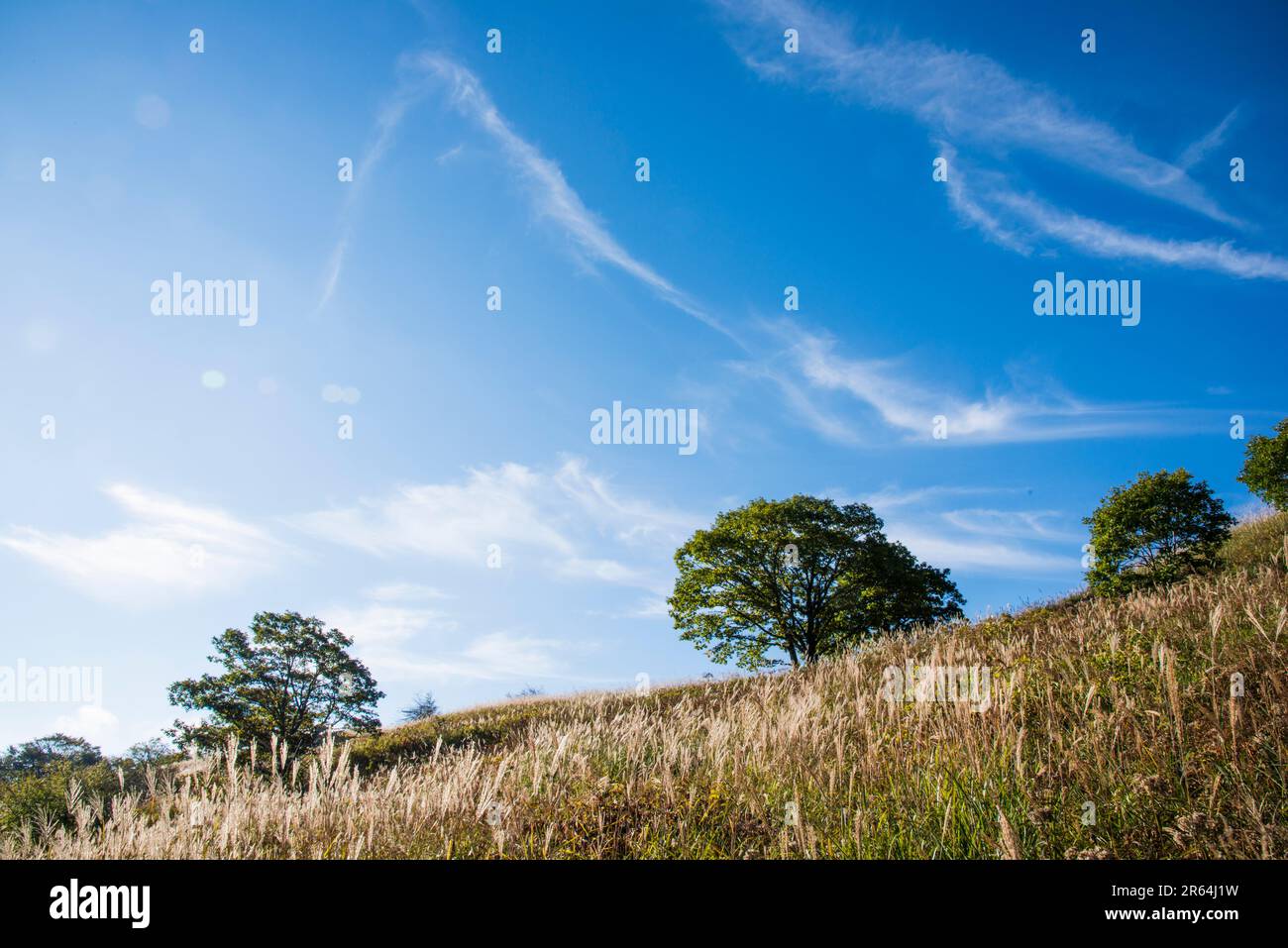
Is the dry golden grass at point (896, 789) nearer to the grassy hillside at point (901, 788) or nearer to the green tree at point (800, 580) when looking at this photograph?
the grassy hillside at point (901, 788)

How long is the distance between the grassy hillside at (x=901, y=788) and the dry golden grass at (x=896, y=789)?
0.06 feet

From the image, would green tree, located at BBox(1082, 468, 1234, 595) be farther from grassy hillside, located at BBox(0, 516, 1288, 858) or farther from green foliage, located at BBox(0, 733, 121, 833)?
green foliage, located at BBox(0, 733, 121, 833)

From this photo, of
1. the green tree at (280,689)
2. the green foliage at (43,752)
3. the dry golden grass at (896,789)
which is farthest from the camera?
the green foliage at (43,752)

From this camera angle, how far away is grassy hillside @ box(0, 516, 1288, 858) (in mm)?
3383

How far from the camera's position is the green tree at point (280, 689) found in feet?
66.2

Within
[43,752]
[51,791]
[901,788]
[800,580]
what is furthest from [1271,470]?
[43,752]

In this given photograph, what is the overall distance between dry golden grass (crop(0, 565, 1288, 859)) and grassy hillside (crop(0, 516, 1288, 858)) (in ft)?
0.06

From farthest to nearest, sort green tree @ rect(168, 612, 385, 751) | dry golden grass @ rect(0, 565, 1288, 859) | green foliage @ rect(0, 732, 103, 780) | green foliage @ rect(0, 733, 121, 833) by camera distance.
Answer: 1. green foliage @ rect(0, 732, 103, 780)
2. green tree @ rect(168, 612, 385, 751)
3. green foliage @ rect(0, 733, 121, 833)
4. dry golden grass @ rect(0, 565, 1288, 859)

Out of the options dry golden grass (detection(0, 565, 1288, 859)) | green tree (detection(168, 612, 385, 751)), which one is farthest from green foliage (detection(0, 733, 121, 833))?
dry golden grass (detection(0, 565, 1288, 859))

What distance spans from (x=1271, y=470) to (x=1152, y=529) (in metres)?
14.5

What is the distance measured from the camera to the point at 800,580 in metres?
33.3

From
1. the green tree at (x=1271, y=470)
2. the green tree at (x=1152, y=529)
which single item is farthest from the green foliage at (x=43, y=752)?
the green tree at (x=1271, y=470)
